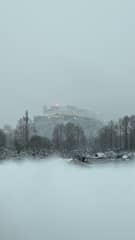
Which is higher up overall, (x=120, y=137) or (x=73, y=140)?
(x=120, y=137)

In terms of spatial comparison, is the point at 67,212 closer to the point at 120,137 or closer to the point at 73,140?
the point at 120,137

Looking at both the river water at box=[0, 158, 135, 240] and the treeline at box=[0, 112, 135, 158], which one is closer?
the river water at box=[0, 158, 135, 240]

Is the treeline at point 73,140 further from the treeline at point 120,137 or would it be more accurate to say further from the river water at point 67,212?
the river water at point 67,212

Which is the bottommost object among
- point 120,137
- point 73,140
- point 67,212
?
point 67,212

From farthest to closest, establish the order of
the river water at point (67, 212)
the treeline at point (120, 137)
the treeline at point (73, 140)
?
1. the treeline at point (120, 137)
2. the treeline at point (73, 140)
3. the river water at point (67, 212)

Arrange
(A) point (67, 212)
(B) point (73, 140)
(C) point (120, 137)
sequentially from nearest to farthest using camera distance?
(A) point (67, 212) → (C) point (120, 137) → (B) point (73, 140)

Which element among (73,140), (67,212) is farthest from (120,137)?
(67,212)

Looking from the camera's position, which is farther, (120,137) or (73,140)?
(73,140)

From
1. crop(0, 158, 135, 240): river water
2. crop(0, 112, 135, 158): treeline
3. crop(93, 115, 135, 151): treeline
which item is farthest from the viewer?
crop(93, 115, 135, 151): treeline

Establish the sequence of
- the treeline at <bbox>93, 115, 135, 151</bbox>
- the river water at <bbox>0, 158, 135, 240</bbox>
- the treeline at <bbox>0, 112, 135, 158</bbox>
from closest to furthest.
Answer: the river water at <bbox>0, 158, 135, 240</bbox>
the treeline at <bbox>0, 112, 135, 158</bbox>
the treeline at <bbox>93, 115, 135, 151</bbox>

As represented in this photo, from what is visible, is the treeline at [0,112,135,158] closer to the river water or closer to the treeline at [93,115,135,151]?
the treeline at [93,115,135,151]

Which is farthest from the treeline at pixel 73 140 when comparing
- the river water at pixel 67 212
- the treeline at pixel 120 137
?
the river water at pixel 67 212

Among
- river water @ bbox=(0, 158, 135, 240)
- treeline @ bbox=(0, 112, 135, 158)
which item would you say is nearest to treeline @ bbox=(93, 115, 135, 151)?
treeline @ bbox=(0, 112, 135, 158)

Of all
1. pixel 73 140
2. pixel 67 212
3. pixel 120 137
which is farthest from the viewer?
pixel 73 140
